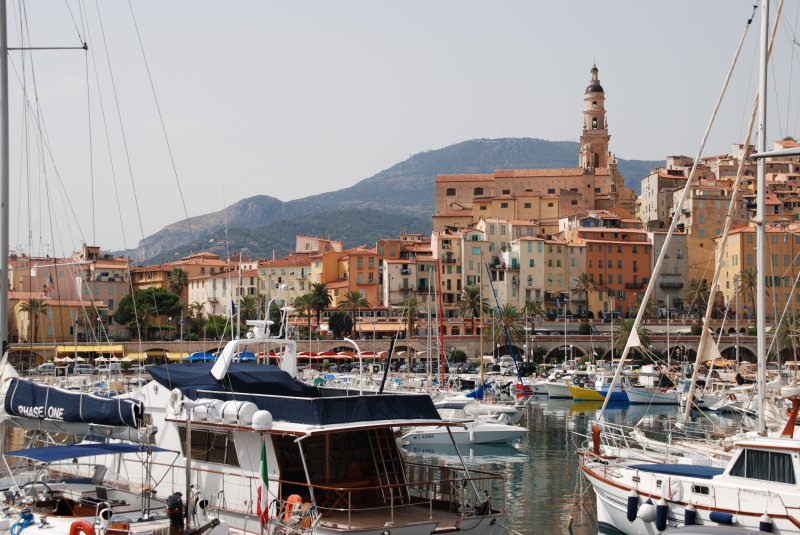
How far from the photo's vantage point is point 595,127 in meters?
167

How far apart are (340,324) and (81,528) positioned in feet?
331

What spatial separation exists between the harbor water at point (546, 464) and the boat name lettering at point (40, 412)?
13.2m

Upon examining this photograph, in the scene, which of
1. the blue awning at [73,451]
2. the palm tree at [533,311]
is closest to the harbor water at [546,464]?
the blue awning at [73,451]

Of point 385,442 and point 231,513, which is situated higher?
point 385,442

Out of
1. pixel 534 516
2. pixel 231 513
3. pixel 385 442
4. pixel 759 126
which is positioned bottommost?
pixel 534 516

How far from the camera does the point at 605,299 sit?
123625 millimetres

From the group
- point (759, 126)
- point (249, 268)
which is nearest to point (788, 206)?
point (249, 268)

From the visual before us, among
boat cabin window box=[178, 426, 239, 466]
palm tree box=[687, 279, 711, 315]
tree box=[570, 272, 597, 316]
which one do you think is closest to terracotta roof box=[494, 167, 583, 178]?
tree box=[570, 272, 597, 316]

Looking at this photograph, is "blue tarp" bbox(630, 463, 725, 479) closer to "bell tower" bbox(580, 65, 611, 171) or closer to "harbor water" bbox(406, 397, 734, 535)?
"harbor water" bbox(406, 397, 734, 535)

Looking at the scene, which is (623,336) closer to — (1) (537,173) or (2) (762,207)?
(1) (537,173)

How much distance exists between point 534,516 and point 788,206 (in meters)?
120

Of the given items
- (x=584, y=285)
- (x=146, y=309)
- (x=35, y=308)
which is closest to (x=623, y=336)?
(x=584, y=285)

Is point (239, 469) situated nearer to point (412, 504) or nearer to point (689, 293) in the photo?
point (412, 504)

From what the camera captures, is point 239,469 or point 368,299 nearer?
point 239,469
